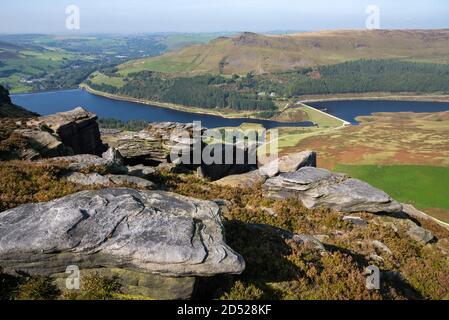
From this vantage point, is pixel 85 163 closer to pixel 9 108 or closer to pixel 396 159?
pixel 9 108

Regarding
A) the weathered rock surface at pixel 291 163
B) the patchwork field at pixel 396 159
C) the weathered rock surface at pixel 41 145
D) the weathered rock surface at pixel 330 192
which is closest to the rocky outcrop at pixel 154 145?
the weathered rock surface at pixel 41 145

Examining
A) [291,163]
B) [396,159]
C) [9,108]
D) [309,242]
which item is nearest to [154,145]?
[291,163]

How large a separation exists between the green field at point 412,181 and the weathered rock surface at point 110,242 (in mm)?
77136

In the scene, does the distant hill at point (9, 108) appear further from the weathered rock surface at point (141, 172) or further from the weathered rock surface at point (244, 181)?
the weathered rock surface at point (244, 181)

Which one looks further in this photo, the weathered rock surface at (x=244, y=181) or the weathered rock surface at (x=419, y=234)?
the weathered rock surface at (x=244, y=181)

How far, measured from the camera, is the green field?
90.6m

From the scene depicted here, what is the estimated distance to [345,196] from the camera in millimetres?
24906

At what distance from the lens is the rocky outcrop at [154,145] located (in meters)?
35.0

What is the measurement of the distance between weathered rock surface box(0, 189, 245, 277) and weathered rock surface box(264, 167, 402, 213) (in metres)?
13.4

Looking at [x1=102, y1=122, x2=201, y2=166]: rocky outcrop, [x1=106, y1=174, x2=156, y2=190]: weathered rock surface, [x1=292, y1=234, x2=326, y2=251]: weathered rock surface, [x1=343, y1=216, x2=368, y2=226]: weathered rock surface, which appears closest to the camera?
[x1=292, y1=234, x2=326, y2=251]: weathered rock surface

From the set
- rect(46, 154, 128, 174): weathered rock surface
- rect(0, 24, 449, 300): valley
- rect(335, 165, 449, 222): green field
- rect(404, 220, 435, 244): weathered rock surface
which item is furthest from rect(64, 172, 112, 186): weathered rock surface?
rect(335, 165, 449, 222): green field

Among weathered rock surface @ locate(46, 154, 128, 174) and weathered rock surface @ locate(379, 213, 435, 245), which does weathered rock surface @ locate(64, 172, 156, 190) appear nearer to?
weathered rock surface @ locate(46, 154, 128, 174)

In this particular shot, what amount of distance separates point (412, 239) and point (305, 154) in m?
16.5
